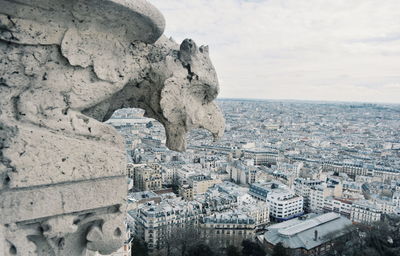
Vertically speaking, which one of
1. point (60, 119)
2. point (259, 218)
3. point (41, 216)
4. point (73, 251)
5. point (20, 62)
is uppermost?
point (20, 62)

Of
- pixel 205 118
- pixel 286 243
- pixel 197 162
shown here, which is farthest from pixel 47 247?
pixel 197 162

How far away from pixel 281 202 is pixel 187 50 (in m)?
30.3

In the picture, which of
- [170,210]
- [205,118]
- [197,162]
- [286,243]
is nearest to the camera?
[205,118]

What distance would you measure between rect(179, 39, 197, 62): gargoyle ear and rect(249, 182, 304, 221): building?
3027 centimetres

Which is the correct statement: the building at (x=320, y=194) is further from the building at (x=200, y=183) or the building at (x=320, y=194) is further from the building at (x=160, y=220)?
the building at (x=160, y=220)

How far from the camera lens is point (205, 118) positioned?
2.62 m

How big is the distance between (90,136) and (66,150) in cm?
15

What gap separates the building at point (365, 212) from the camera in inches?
1180

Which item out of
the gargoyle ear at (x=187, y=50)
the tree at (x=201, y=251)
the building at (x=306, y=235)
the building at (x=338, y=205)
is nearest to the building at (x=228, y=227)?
the building at (x=306, y=235)

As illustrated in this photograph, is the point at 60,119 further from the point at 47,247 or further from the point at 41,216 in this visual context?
the point at 47,247

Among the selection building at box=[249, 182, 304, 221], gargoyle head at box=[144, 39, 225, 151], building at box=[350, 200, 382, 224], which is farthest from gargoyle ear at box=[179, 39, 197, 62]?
building at box=[350, 200, 382, 224]

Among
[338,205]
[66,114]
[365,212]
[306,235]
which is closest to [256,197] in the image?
[338,205]

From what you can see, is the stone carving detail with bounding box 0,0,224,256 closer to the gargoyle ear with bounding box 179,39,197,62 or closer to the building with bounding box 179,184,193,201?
the gargoyle ear with bounding box 179,39,197,62

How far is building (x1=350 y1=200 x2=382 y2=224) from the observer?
1180 inches
